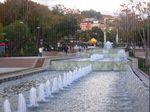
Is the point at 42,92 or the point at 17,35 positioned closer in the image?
the point at 42,92

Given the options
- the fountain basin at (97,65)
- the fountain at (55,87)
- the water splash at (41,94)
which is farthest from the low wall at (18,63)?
the water splash at (41,94)

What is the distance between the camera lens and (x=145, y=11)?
111ft

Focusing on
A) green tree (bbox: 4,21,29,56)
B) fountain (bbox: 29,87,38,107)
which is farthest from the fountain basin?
fountain (bbox: 29,87,38,107)

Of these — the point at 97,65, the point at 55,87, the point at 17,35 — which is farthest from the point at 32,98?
the point at 17,35

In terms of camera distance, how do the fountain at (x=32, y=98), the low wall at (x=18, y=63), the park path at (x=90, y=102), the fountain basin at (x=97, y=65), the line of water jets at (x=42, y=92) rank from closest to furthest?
the line of water jets at (x=42, y=92)
the park path at (x=90, y=102)
the fountain at (x=32, y=98)
the fountain basin at (x=97, y=65)
the low wall at (x=18, y=63)

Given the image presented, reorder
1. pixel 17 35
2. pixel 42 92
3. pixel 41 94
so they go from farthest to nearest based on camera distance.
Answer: pixel 17 35 → pixel 42 92 → pixel 41 94

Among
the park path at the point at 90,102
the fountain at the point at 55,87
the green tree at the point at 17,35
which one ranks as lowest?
the park path at the point at 90,102

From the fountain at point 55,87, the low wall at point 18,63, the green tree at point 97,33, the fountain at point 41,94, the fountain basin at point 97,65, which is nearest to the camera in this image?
the fountain at point 41,94

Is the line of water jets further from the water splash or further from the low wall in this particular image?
the low wall

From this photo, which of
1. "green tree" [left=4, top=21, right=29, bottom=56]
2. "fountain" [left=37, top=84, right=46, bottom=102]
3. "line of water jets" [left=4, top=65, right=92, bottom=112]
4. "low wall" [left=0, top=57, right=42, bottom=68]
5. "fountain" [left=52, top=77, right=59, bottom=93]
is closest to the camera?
"line of water jets" [left=4, top=65, right=92, bottom=112]

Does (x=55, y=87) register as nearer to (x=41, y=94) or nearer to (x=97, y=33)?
(x=41, y=94)

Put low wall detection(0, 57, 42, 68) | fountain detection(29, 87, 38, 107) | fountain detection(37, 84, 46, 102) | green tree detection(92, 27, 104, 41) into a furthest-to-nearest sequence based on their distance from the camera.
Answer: green tree detection(92, 27, 104, 41)
low wall detection(0, 57, 42, 68)
fountain detection(37, 84, 46, 102)
fountain detection(29, 87, 38, 107)

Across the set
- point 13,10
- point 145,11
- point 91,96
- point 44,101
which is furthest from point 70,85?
point 13,10

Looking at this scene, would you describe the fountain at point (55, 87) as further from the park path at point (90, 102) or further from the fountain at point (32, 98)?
the fountain at point (32, 98)
